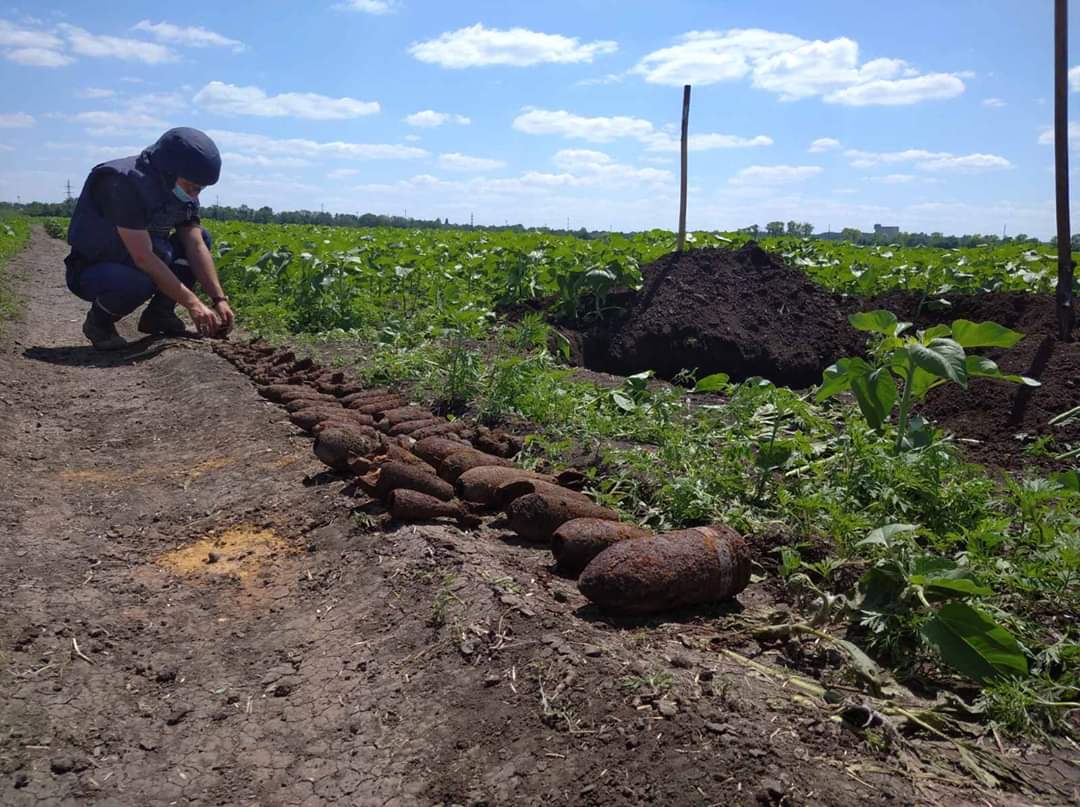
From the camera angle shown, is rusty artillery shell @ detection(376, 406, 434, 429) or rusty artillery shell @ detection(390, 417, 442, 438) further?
rusty artillery shell @ detection(376, 406, 434, 429)

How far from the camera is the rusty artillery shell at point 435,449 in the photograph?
450 centimetres

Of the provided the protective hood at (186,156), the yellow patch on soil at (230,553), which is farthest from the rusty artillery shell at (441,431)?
the protective hood at (186,156)

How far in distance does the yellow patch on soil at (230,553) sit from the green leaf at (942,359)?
2867 millimetres

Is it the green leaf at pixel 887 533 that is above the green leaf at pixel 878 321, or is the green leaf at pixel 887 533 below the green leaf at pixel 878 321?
below

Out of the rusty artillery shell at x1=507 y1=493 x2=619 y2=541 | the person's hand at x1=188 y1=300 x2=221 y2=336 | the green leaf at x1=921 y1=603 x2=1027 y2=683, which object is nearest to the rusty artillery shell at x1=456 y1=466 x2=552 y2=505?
the rusty artillery shell at x1=507 y1=493 x2=619 y2=541

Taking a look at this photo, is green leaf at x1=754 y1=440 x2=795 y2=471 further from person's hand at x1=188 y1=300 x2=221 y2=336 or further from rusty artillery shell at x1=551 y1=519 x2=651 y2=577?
person's hand at x1=188 y1=300 x2=221 y2=336

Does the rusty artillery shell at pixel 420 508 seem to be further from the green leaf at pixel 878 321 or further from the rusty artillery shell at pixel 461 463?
the green leaf at pixel 878 321

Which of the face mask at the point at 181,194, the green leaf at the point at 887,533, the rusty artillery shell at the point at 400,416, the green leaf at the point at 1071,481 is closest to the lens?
the green leaf at the point at 887,533

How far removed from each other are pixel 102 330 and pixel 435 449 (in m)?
5.67

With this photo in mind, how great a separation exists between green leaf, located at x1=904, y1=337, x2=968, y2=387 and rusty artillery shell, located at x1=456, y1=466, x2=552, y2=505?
1744mm

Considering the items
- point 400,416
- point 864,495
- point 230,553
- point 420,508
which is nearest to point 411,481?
point 420,508

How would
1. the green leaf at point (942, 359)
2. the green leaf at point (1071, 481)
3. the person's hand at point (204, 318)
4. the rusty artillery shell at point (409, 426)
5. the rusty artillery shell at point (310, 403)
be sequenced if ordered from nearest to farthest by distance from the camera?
the green leaf at point (1071, 481) < the green leaf at point (942, 359) < the rusty artillery shell at point (409, 426) < the rusty artillery shell at point (310, 403) < the person's hand at point (204, 318)

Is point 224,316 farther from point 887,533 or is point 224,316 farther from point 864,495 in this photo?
point 887,533

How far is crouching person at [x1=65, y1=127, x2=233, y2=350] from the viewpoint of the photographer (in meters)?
7.81
